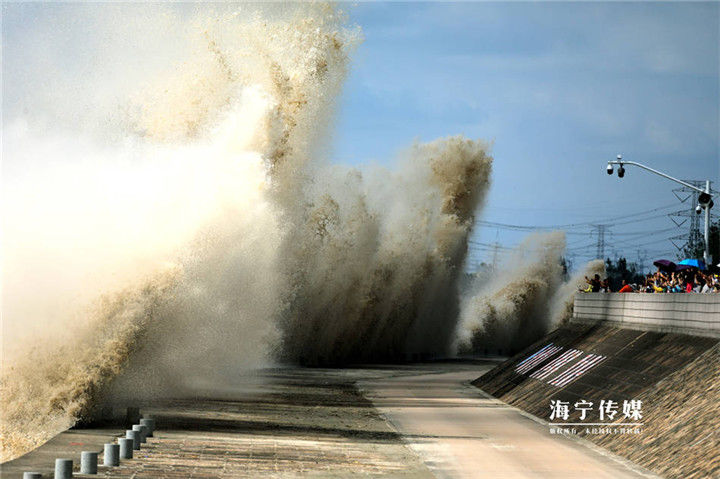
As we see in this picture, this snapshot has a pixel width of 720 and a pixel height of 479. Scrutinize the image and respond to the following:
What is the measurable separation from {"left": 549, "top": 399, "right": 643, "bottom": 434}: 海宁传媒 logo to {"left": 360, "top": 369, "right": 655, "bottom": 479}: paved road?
554 mm

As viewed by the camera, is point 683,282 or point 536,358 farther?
point 536,358

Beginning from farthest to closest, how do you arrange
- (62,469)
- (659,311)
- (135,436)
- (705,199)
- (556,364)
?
(705,199), (556,364), (659,311), (135,436), (62,469)

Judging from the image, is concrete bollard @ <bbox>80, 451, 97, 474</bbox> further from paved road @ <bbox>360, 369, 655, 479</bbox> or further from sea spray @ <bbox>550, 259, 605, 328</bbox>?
sea spray @ <bbox>550, 259, 605, 328</bbox>

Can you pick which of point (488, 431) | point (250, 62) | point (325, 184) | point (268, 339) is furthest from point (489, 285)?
point (488, 431)

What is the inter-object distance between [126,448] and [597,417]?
11.8 meters

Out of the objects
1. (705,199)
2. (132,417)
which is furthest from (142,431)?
(705,199)

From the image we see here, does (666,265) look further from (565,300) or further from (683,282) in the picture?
(565,300)

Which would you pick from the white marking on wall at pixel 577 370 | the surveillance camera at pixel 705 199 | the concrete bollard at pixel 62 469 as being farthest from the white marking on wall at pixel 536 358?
the concrete bollard at pixel 62 469

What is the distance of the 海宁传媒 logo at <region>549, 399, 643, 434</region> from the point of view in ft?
83.0

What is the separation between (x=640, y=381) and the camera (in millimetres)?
27750

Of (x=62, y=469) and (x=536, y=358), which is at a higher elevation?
(x=536, y=358)

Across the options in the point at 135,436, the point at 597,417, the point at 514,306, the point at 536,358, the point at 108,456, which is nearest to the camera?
the point at 108,456

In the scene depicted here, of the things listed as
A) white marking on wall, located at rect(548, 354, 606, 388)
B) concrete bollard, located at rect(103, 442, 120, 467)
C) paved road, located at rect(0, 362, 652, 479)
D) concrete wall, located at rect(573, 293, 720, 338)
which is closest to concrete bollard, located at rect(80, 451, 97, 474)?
paved road, located at rect(0, 362, 652, 479)

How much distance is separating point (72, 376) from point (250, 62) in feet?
53.6
